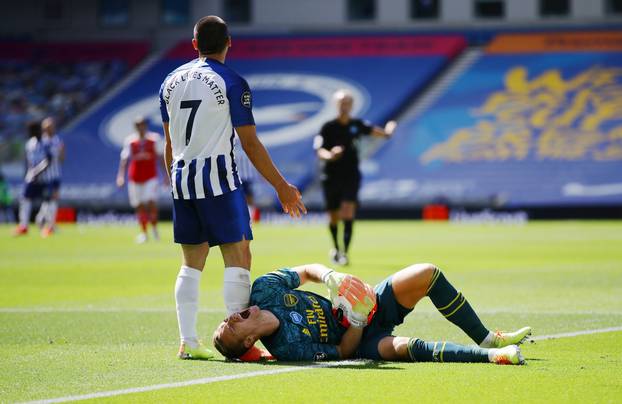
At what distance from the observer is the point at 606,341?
8445 millimetres

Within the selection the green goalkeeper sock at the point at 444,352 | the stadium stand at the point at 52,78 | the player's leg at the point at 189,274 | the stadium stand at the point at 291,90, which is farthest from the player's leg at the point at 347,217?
the stadium stand at the point at 52,78

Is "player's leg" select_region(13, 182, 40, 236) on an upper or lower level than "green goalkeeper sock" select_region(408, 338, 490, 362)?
lower

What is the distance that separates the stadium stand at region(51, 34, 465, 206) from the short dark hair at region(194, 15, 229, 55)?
2869 centimetres

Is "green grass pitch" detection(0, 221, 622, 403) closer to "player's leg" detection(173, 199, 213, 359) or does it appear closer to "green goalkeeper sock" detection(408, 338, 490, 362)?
"green goalkeeper sock" detection(408, 338, 490, 362)

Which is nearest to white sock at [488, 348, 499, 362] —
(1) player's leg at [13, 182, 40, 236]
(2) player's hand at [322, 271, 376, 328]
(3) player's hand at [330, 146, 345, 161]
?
(2) player's hand at [322, 271, 376, 328]

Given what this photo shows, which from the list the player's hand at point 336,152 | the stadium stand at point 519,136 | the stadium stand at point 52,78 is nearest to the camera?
the player's hand at point 336,152

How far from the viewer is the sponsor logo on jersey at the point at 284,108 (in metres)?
39.0

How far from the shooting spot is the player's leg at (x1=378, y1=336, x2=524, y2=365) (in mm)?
7125

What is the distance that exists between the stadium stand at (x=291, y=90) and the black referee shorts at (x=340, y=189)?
1824 centimetres

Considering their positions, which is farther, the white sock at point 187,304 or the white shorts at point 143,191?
the white shorts at point 143,191

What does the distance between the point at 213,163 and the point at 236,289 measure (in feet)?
2.82

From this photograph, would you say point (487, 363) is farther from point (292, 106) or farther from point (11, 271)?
point (292, 106)

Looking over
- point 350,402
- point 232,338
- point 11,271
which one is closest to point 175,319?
point 232,338

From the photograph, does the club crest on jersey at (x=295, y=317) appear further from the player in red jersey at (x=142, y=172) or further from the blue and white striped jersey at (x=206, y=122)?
the player in red jersey at (x=142, y=172)
